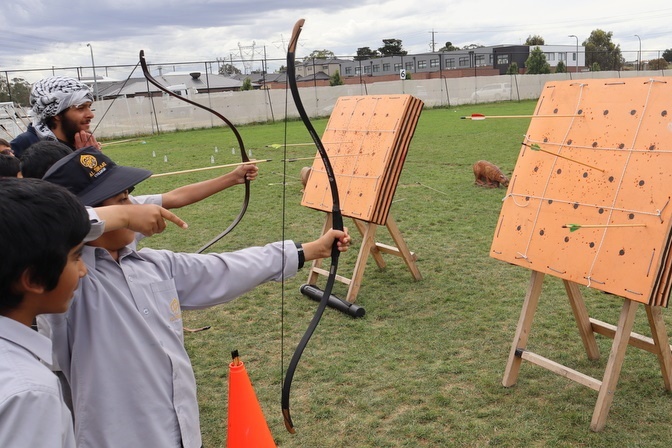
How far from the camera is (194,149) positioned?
16.9 meters

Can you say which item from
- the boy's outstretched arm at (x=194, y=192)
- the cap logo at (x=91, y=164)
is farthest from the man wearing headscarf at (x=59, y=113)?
the cap logo at (x=91, y=164)

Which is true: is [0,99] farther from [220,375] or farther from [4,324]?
[4,324]

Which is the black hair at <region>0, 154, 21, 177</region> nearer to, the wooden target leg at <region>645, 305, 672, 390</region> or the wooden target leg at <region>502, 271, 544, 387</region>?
the wooden target leg at <region>502, 271, 544, 387</region>

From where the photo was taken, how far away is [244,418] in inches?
101

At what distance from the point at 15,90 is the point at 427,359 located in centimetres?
2419

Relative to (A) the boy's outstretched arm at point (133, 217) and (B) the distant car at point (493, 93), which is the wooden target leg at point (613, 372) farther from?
(B) the distant car at point (493, 93)

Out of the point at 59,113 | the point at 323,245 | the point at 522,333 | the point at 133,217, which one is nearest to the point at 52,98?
the point at 59,113

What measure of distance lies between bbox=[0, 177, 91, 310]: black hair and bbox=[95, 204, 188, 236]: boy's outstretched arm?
44cm

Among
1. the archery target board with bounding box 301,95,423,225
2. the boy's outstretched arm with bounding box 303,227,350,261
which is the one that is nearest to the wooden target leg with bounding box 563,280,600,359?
the archery target board with bounding box 301,95,423,225

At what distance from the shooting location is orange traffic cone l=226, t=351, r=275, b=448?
2525mm

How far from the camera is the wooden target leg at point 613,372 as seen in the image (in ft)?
10.2

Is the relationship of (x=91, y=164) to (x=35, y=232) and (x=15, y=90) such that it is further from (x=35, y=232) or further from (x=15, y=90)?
(x=15, y=90)

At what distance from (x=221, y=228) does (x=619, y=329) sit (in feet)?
18.0

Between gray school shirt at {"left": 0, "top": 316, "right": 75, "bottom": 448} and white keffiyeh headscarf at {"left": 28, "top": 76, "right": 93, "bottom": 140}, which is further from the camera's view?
white keffiyeh headscarf at {"left": 28, "top": 76, "right": 93, "bottom": 140}
